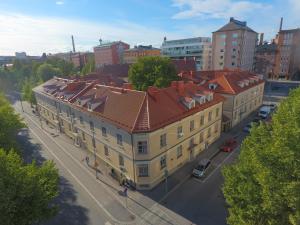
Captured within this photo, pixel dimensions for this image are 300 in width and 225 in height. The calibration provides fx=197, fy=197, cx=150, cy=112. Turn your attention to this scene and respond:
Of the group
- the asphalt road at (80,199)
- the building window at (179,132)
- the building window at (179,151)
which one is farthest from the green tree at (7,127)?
the building window at (179,151)

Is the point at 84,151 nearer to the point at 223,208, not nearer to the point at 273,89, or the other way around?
the point at 223,208

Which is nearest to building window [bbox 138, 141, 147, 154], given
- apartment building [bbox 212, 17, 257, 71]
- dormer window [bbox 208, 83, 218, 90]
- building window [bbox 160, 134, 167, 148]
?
building window [bbox 160, 134, 167, 148]

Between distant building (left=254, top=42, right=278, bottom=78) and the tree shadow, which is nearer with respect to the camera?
the tree shadow

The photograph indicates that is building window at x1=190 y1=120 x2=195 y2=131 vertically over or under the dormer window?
under

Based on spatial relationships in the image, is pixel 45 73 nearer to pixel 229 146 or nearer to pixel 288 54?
pixel 229 146

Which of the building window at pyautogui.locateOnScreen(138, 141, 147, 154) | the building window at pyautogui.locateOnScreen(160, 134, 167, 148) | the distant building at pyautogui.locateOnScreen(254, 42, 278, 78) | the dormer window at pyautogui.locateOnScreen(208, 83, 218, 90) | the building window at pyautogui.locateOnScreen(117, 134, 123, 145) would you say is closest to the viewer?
the building window at pyautogui.locateOnScreen(138, 141, 147, 154)

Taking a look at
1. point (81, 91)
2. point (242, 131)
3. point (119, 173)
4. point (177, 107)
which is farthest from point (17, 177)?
point (242, 131)

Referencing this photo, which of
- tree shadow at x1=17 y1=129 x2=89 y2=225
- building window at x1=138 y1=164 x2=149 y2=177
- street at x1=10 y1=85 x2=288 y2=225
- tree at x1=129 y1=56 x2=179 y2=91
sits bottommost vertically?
tree shadow at x1=17 y1=129 x2=89 y2=225

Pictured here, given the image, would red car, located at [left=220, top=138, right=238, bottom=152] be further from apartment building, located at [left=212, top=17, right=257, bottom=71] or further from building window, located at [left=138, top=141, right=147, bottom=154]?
apartment building, located at [left=212, top=17, right=257, bottom=71]
